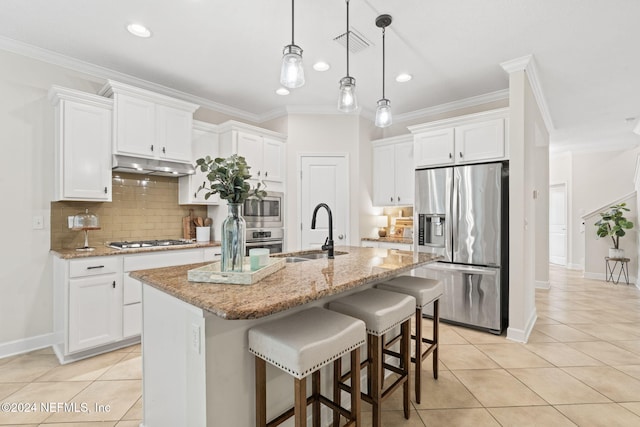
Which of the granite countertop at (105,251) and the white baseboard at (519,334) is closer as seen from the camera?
the granite countertop at (105,251)

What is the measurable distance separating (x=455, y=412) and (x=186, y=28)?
11.4ft

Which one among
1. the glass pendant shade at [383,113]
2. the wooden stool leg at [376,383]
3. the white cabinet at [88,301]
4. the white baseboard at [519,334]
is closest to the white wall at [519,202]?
the white baseboard at [519,334]

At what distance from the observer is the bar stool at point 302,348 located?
123cm

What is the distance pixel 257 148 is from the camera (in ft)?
13.0

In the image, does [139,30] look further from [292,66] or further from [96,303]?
[96,303]

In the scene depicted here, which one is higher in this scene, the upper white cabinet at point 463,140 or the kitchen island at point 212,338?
the upper white cabinet at point 463,140

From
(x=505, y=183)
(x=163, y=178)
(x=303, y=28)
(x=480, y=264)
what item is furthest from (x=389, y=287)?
(x=163, y=178)

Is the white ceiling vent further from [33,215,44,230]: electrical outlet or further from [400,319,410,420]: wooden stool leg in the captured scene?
[33,215,44,230]: electrical outlet

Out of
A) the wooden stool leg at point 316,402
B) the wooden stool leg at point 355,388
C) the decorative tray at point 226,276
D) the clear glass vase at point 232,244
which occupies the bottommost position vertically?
the wooden stool leg at point 316,402

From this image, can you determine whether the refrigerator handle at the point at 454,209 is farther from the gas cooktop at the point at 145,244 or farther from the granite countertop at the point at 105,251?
the gas cooktop at the point at 145,244

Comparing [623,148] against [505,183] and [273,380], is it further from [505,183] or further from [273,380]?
[273,380]

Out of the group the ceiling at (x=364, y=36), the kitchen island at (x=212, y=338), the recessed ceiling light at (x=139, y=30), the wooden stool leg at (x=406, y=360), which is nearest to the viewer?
the kitchen island at (x=212, y=338)

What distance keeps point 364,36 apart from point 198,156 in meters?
2.27

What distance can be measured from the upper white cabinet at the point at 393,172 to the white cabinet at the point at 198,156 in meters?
2.26
